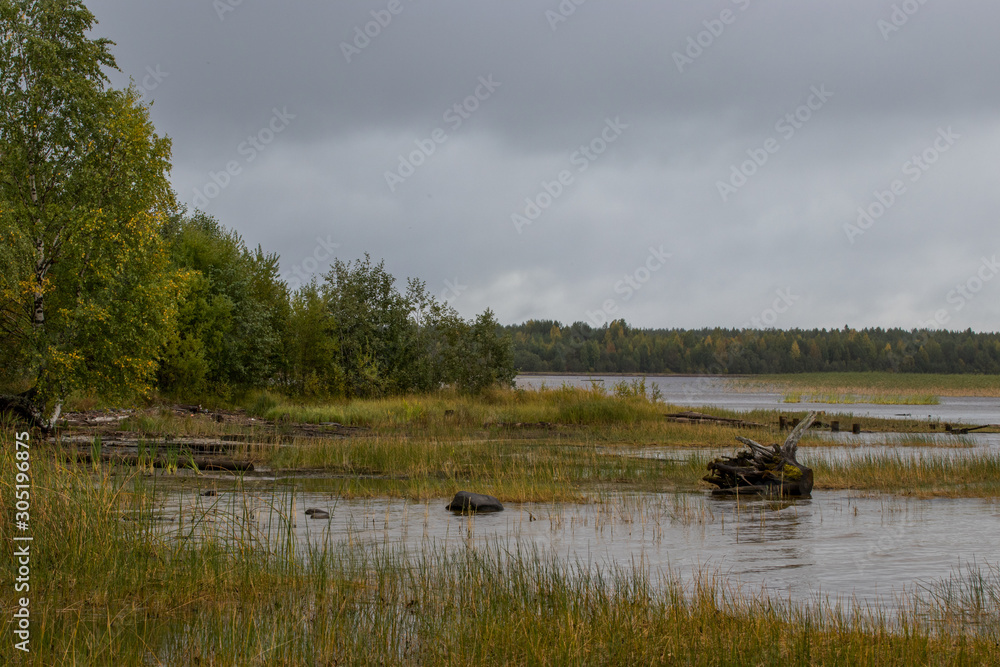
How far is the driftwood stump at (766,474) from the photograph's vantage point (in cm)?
1644

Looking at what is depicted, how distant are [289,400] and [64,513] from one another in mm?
32276

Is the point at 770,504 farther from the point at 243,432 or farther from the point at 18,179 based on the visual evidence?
the point at 18,179

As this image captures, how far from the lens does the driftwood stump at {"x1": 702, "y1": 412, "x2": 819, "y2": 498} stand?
647 inches

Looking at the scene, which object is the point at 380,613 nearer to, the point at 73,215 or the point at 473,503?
the point at 473,503

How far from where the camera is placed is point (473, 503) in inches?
534

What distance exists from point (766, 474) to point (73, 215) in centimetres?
1827

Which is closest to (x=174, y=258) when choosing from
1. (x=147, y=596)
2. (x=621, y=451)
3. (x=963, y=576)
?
(x=621, y=451)

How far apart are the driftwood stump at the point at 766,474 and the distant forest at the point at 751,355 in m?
A: 108

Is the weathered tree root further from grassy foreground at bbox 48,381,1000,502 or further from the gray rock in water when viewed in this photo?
the gray rock in water

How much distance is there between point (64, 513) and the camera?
8305mm

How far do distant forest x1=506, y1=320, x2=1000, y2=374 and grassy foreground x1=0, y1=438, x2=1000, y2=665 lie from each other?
117 meters

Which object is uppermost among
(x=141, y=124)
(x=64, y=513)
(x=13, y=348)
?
(x=141, y=124)

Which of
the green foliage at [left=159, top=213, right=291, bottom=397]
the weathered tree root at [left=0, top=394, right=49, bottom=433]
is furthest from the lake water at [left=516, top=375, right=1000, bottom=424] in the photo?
the weathered tree root at [left=0, top=394, right=49, bottom=433]

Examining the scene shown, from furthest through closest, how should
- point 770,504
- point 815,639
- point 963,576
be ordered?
point 770,504, point 963,576, point 815,639
